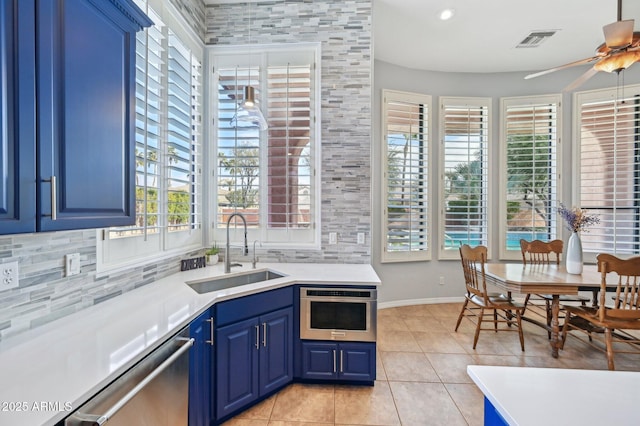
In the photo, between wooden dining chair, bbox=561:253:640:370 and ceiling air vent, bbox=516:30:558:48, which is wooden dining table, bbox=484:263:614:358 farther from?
ceiling air vent, bbox=516:30:558:48

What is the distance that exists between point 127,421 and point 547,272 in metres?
3.73

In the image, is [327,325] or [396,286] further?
[396,286]

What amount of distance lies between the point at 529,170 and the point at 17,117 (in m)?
5.45

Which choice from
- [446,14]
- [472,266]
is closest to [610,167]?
[472,266]

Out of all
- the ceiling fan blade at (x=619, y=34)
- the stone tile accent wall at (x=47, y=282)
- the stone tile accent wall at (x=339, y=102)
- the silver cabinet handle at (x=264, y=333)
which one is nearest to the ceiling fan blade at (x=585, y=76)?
the ceiling fan blade at (x=619, y=34)

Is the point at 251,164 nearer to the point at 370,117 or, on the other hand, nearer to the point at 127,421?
the point at 370,117

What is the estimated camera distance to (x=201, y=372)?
1755mm

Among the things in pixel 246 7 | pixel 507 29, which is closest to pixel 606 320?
pixel 507 29

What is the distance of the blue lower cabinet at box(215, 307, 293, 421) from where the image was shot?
1.92m

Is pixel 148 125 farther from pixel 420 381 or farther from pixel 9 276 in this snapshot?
pixel 420 381

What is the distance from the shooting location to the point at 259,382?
2133 mm

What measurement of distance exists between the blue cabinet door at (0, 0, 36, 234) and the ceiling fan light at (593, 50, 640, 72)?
12.5 feet

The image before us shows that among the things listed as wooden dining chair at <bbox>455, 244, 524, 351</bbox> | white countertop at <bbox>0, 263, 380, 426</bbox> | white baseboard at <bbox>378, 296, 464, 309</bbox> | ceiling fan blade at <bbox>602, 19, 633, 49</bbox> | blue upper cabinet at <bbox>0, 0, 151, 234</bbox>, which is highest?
ceiling fan blade at <bbox>602, 19, 633, 49</bbox>

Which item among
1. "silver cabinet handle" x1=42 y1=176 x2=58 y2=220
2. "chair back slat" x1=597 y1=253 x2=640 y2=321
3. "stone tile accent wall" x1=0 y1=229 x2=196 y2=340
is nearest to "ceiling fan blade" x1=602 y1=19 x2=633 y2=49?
"chair back slat" x1=597 y1=253 x2=640 y2=321
